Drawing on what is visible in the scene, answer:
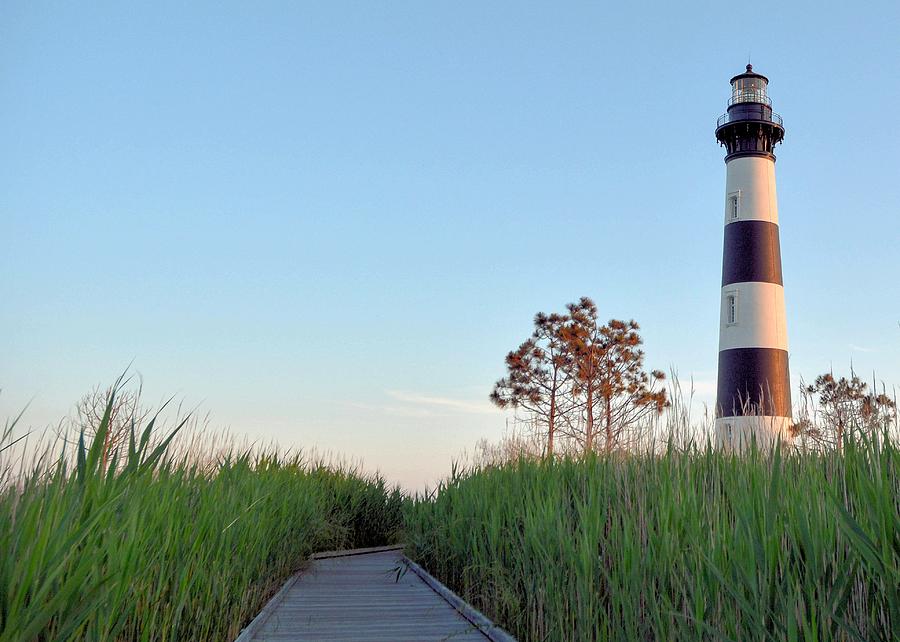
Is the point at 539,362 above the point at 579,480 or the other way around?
above

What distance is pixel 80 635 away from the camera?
265 centimetres

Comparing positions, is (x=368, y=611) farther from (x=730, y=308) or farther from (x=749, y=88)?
(x=749, y=88)

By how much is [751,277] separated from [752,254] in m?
0.57

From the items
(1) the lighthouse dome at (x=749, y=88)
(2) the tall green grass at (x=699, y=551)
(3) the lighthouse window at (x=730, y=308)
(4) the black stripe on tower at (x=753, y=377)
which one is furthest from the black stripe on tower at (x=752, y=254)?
(2) the tall green grass at (x=699, y=551)

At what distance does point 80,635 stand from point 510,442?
17.8 feet

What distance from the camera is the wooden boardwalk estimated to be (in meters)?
4.55

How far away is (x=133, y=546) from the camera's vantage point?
2.97 meters

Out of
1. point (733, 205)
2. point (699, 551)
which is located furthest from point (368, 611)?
point (733, 205)

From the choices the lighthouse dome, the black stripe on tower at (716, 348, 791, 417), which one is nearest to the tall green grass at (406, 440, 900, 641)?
the black stripe on tower at (716, 348, 791, 417)

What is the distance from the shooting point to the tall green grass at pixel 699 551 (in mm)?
2359

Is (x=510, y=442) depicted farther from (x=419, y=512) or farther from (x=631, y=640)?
(x=631, y=640)

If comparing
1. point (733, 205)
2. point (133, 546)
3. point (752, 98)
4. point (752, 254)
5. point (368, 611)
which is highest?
point (752, 98)

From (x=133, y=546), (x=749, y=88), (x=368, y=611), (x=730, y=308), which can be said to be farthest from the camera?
(x=749, y=88)

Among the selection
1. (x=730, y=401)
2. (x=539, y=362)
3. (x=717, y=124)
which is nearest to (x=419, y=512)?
(x=730, y=401)
